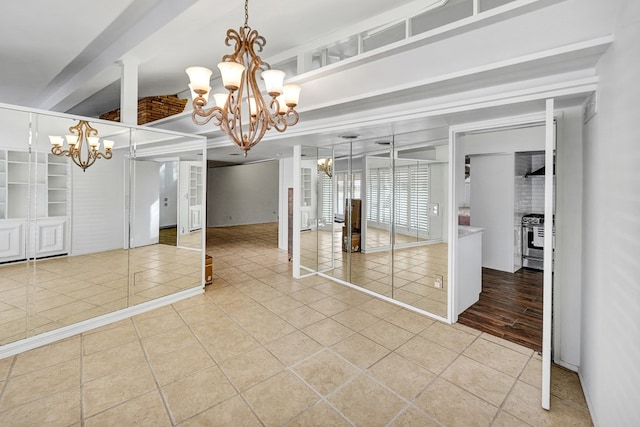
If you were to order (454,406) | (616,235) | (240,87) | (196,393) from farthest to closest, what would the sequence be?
(240,87) < (196,393) < (454,406) < (616,235)

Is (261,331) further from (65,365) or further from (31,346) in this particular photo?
(31,346)

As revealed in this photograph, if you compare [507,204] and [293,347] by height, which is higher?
[507,204]

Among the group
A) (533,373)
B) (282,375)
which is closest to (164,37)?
(282,375)

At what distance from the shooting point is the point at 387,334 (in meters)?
3.04

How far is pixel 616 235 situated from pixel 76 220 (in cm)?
446

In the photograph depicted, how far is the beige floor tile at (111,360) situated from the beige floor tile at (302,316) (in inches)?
57.4

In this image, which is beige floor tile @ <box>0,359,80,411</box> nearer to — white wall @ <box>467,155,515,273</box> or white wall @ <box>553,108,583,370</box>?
white wall @ <box>553,108,583,370</box>

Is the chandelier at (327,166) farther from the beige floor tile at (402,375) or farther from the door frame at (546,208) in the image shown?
the beige floor tile at (402,375)

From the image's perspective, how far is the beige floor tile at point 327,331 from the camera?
2930 millimetres

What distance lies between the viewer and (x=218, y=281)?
475cm

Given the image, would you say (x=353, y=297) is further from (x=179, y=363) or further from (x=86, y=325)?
(x=86, y=325)

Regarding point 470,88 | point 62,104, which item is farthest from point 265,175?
point 470,88

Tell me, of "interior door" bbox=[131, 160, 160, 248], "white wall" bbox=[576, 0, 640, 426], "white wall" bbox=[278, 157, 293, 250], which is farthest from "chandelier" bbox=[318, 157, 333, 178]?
"white wall" bbox=[576, 0, 640, 426]

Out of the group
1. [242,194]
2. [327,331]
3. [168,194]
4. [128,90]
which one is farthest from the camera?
[242,194]
